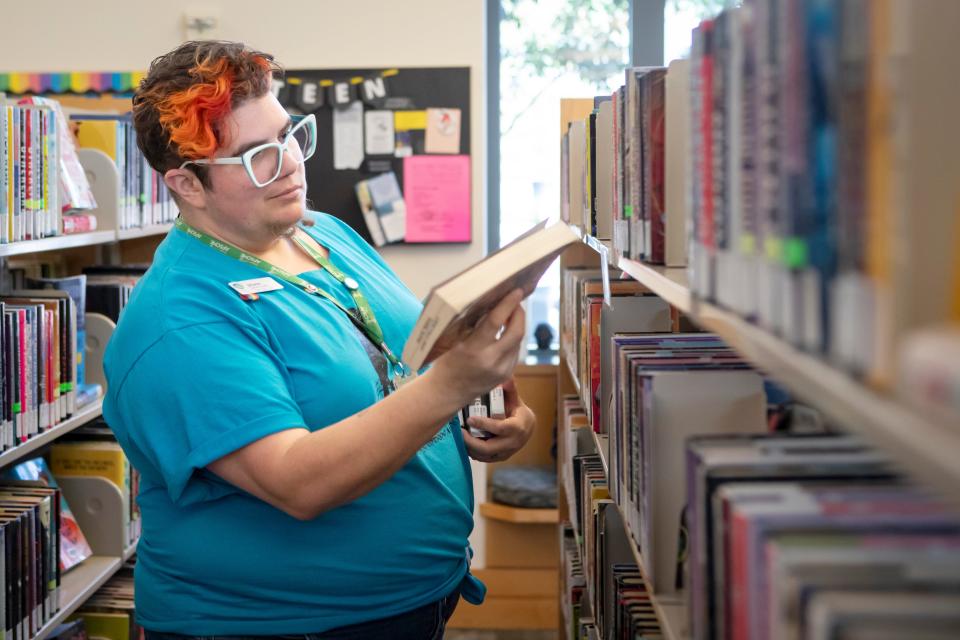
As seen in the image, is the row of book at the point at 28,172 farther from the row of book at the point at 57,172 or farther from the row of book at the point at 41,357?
the row of book at the point at 41,357

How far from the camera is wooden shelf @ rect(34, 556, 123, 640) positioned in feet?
8.58

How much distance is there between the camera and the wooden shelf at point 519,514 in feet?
12.5

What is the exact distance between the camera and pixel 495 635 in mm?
3979

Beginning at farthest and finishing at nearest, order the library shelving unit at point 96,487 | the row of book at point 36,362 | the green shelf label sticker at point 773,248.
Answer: the library shelving unit at point 96,487 < the row of book at point 36,362 < the green shelf label sticker at point 773,248

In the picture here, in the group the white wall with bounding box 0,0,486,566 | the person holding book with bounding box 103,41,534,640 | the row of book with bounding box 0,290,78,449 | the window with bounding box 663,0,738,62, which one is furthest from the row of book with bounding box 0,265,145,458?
the window with bounding box 663,0,738,62

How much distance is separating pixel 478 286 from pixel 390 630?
2.66 ft

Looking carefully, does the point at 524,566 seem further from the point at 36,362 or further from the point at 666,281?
the point at 666,281

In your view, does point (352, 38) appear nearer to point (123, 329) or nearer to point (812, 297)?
point (123, 329)

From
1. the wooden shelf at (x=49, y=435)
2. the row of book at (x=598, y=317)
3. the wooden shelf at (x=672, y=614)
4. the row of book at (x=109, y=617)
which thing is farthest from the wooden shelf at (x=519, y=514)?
the wooden shelf at (x=672, y=614)

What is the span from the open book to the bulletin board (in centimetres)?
286

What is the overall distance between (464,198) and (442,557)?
2501mm

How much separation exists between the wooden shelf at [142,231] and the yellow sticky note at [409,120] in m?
0.98

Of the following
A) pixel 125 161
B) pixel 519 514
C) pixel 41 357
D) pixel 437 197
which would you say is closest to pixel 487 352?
pixel 41 357

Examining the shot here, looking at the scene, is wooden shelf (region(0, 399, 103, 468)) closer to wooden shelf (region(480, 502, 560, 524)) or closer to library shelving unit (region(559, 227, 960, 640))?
wooden shelf (region(480, 502, 560, 524))
